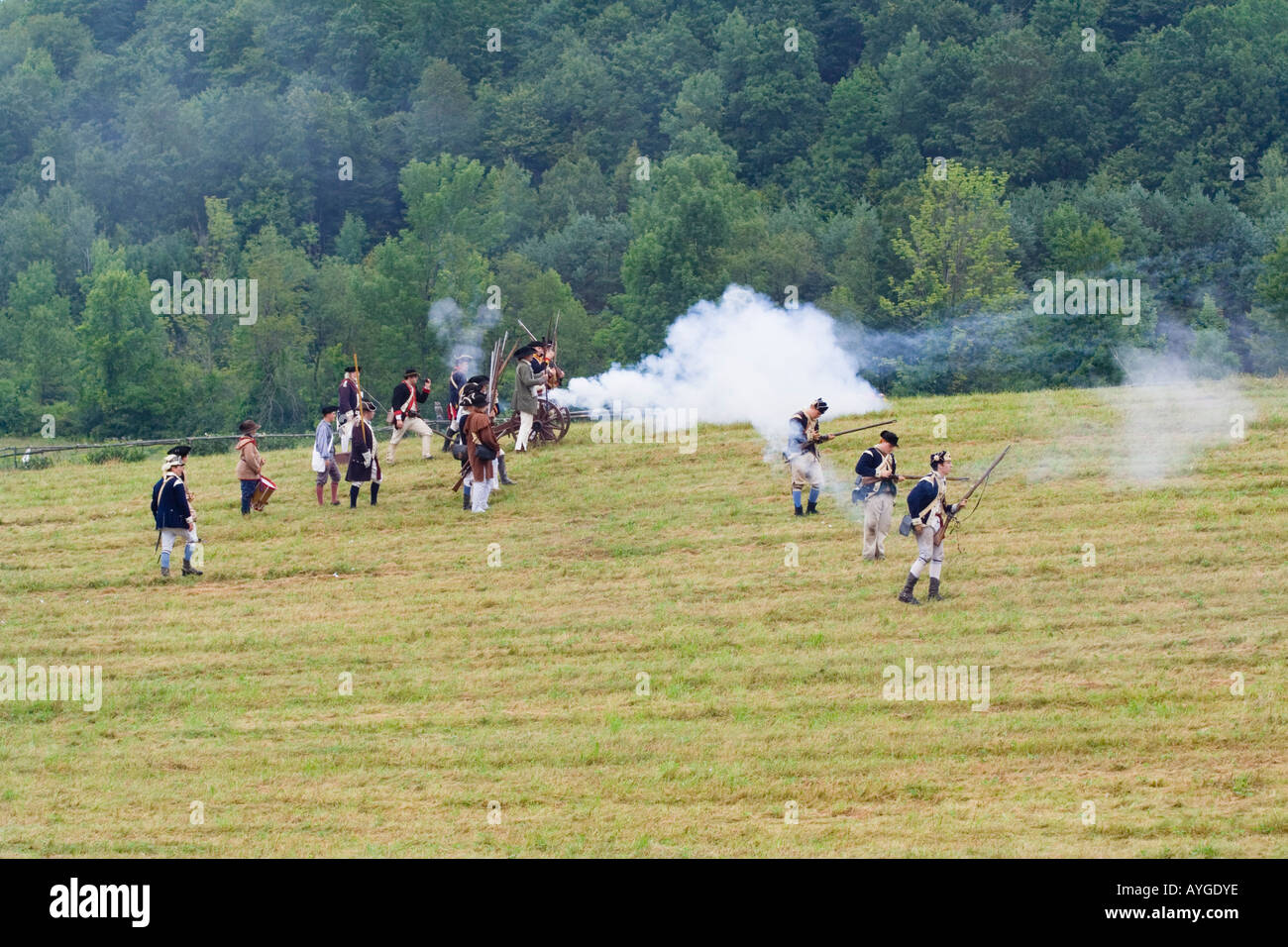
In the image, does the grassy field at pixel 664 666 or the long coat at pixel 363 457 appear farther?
the long coat at pixel 363 457

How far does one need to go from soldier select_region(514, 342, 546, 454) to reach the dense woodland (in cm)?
1884

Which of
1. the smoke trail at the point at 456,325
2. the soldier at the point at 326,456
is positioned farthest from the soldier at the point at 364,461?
the smoke trail at the point at 456,325

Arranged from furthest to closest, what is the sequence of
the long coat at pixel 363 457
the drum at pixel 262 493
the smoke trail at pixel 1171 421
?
the drum at pixel 262 493, the smoke trail at pixel 1171 421, the long coat at pixel 363 457

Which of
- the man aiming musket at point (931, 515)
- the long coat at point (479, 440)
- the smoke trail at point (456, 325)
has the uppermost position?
the smoke trail at point (456, 325)

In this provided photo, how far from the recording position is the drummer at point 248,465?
25547 mm

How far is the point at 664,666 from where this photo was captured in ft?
62.7

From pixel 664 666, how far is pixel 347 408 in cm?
932

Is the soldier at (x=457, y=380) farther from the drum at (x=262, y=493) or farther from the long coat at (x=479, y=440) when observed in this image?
the drum at (x=262, y=493)

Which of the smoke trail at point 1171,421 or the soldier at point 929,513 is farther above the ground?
the smoke trail at point 1171,421

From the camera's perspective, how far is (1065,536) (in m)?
22.7

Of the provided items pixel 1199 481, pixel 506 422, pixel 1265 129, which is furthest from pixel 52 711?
pixel 1265 129

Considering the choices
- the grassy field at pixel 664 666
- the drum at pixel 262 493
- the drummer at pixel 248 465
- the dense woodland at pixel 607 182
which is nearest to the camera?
the grassy field at pixel 664 666

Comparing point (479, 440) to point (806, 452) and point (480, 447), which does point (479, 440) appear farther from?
point (806, 452)

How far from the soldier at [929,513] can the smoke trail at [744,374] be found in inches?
320
